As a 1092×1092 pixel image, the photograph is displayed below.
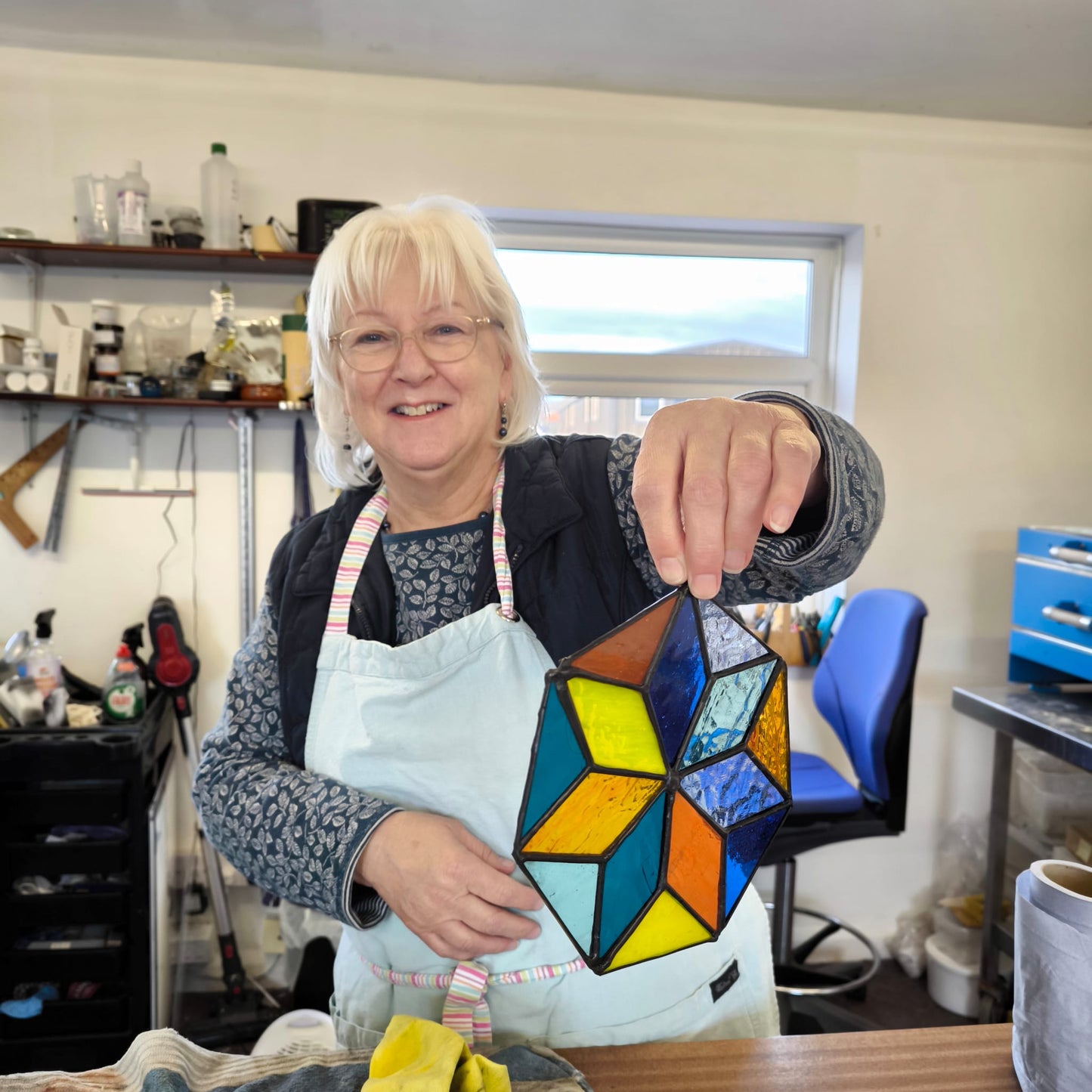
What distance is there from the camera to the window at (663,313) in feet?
8.60

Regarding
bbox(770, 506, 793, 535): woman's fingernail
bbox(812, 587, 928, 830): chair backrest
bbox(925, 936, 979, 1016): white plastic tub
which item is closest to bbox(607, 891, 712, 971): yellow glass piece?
bbox(770, 506, 793, 535): woman's fingernail

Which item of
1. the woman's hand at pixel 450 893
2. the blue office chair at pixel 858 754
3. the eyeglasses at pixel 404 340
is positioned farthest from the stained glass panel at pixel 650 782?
the blue office chair at pixel 858 754

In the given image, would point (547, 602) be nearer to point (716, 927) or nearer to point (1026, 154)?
point (716, 927)

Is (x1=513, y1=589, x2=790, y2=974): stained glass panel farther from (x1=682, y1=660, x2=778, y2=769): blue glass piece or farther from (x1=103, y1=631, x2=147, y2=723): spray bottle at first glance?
(x1=103, y1=631, x2=147, y2=723): spray bottle

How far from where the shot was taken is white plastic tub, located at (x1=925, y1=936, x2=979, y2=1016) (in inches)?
93.7

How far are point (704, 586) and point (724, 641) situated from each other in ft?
0.16

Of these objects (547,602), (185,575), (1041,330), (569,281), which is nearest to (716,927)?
(547,602)

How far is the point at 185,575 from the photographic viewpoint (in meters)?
2.39

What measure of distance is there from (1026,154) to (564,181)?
1.42 meters

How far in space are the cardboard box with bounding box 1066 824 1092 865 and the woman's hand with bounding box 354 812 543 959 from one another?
1889 mm

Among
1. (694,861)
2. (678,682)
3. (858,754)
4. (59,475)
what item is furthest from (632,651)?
(59,475)

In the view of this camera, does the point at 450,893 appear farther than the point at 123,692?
No

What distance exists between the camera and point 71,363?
2.13 metres

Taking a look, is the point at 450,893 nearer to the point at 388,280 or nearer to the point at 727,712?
the point at 727,712
